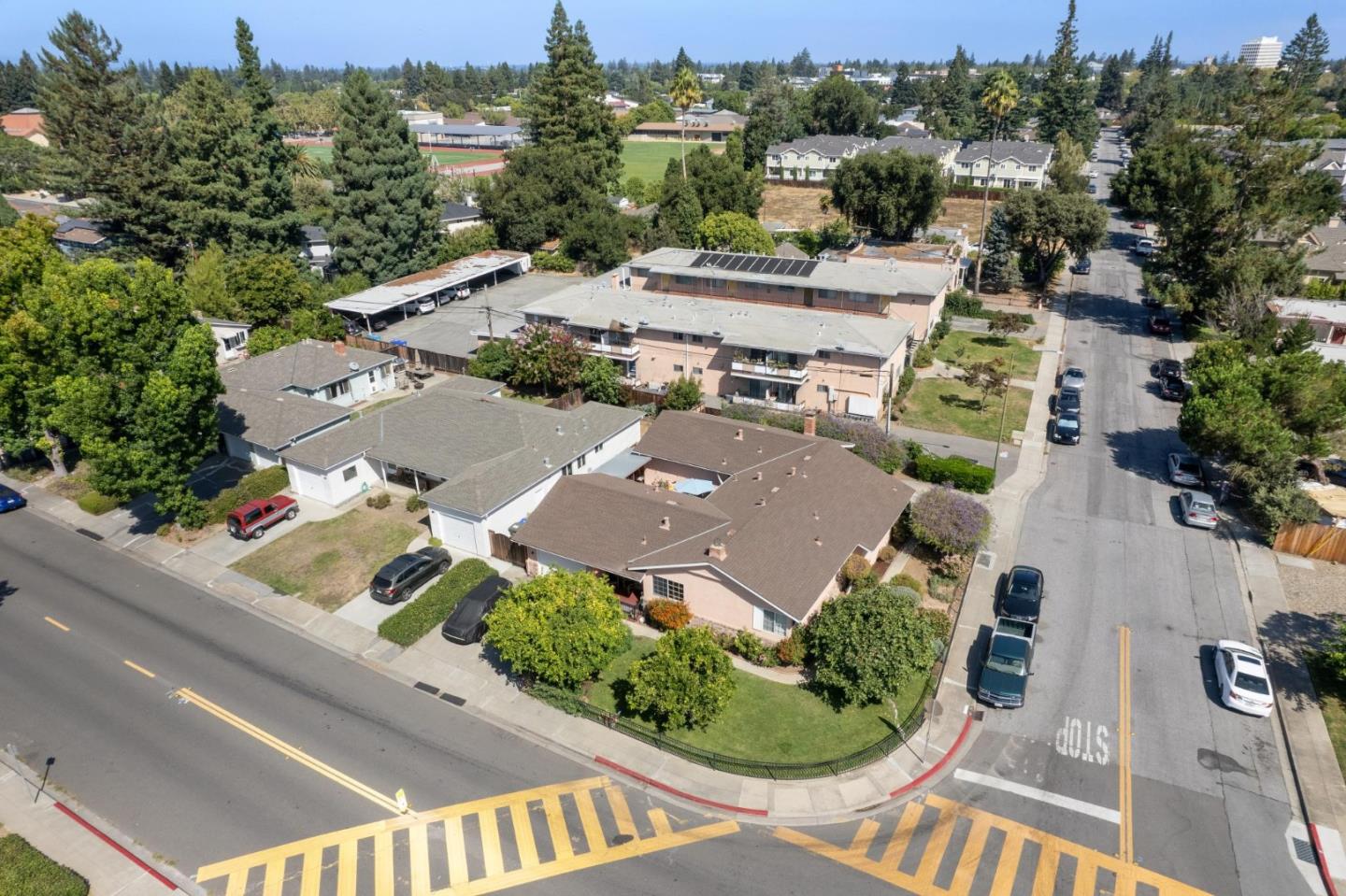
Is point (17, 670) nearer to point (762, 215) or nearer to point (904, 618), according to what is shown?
point (904, 618)

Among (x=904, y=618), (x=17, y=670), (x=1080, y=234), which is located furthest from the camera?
(x=1080, y=234)

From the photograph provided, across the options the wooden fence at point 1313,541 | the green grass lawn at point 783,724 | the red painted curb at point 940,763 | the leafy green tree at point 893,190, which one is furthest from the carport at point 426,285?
the wooden fence at point 1313,541

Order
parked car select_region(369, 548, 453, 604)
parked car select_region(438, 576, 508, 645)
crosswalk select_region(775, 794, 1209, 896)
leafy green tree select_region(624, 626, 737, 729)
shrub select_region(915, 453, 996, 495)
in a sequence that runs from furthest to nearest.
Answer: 1. shrub select_region(915, 453, 996, 495)
2. parked car select_region(369, 548, 453, 604)
3. parked car select_region(438, 576, 508, 645)
4. leafy green tree select_region(624, 626, 737, 729)
5. crosswalk select_region(775, 794, 1209, 896)

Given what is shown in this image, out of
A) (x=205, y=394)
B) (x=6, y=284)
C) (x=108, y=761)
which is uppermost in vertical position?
(x=6, y=284)

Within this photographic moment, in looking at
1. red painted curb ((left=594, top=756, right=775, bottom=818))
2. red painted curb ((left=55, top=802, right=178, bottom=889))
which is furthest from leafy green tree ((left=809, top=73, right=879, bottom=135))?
red painted curb ((left=55, top=802, right=178, bottom=889))

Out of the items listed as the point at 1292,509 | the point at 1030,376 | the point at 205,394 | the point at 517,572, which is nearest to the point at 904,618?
the point at 517,572

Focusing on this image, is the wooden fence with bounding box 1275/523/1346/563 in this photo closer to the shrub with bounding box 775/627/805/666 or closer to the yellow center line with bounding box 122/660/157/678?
the shrub with bounding box 775/627/805/666
